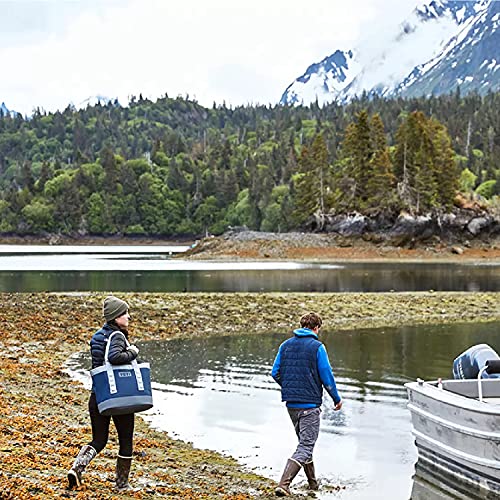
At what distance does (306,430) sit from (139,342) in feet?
56.3

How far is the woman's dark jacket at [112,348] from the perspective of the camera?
970 cm

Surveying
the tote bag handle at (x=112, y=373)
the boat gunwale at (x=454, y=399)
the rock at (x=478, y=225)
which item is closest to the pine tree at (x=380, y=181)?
the rock at (x=478, y=225)

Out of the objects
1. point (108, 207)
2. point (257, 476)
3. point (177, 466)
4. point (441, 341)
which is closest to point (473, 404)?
point (257, 476)

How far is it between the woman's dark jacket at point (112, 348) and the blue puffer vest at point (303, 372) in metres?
2.35

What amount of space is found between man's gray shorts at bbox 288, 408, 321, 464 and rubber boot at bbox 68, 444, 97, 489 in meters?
2.83

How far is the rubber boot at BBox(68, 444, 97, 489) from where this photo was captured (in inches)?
380

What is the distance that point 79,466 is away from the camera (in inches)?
387

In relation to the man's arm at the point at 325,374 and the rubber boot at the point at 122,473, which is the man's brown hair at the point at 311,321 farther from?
the rubber boot at the point at 122,473

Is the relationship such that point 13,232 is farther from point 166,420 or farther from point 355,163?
point 166,420

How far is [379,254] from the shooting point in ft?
315

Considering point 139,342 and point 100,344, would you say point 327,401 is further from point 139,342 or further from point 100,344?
point 139,342

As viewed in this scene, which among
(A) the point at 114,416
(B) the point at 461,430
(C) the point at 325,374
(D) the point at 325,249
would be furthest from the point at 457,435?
(D) the point at 325,249

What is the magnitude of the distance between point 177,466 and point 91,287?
35.3 meters

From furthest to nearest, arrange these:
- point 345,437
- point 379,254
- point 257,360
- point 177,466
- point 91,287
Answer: point 379,254 → point 91,287 → point 257,360 → point 345,437 → point 177,466
